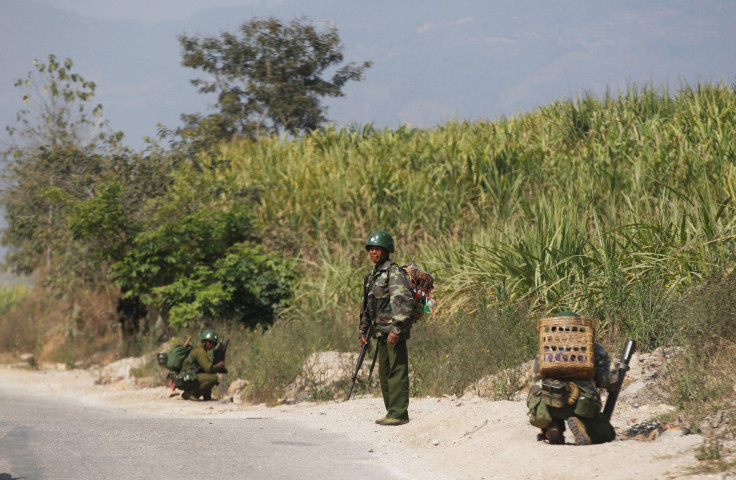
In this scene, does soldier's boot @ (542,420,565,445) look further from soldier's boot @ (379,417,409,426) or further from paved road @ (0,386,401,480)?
soldier's boot @ (379,417,409,426)

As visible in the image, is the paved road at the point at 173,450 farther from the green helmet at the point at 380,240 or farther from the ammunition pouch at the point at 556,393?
the green helmet at the point at 380,240

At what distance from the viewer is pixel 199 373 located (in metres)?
12.7

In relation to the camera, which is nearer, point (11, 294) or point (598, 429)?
point (598, 429)

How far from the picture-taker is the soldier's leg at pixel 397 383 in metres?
8.67

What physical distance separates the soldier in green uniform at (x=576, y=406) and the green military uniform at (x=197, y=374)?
693 cm

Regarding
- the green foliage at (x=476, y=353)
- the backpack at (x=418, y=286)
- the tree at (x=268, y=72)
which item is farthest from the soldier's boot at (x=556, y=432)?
the tree at (x=268, y=72)

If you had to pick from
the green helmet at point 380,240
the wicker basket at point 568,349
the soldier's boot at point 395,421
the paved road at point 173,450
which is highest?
the green helmet at point 380,240

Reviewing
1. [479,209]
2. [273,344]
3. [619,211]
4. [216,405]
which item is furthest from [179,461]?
[479,209]

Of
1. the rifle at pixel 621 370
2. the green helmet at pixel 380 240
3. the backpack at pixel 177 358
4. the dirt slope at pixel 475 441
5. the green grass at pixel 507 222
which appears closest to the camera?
the dirt slope at pixel 475 441

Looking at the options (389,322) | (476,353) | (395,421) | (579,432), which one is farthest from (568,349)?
(476,353)

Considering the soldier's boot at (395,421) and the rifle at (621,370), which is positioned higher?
the rifle at (621,370)

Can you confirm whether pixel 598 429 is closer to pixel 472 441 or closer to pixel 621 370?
pixel 621 370

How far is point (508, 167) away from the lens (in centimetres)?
1767

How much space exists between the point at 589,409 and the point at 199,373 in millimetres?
7558
